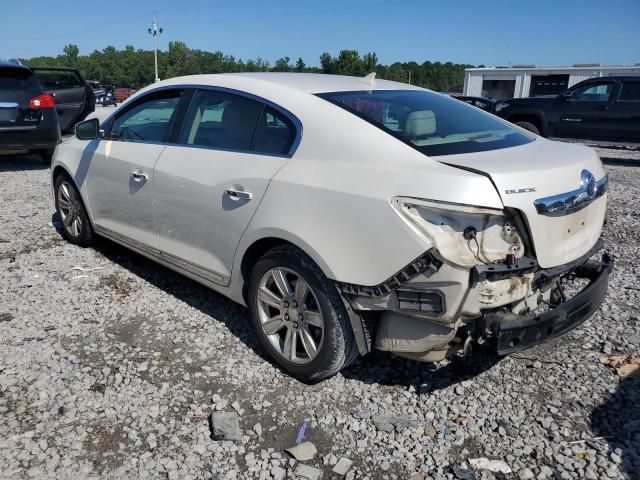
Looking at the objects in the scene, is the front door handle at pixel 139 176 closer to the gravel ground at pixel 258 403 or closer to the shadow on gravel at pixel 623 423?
the gravel ground at pixel 258 403

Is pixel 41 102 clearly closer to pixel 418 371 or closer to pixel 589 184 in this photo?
pixel 418 371

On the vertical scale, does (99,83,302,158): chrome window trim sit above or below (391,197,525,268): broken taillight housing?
above

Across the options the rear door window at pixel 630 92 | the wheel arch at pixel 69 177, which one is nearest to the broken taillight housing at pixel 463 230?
the wheel arch at pixel 69 177

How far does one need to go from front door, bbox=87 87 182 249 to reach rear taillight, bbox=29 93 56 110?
17.1 ft

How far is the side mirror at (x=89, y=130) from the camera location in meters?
4.63

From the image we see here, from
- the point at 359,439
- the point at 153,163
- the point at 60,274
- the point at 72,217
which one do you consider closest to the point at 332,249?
the point at 359,439

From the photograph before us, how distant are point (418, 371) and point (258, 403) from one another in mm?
951

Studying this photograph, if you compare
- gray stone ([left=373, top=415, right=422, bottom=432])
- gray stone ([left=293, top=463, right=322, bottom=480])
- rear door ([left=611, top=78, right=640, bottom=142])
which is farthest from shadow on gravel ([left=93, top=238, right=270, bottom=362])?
rear door ([left=611, top=78, right=640, bottom=142])

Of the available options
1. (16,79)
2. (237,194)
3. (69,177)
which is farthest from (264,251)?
(16,79)

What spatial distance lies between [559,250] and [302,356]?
1449 millimetres

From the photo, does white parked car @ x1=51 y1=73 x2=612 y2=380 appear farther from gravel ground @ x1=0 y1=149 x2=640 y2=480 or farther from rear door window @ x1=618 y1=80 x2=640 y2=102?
rear door window @ x1=618 y1=80 x2=640 y2=102

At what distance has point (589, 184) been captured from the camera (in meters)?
2.79

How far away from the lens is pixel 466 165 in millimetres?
2537

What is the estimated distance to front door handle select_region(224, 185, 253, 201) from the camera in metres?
3.15
